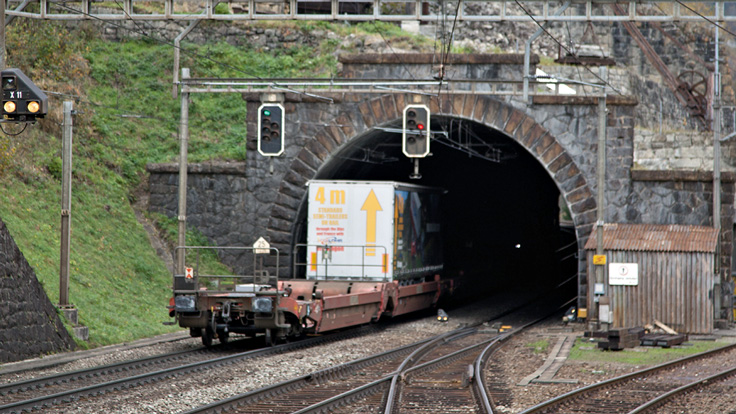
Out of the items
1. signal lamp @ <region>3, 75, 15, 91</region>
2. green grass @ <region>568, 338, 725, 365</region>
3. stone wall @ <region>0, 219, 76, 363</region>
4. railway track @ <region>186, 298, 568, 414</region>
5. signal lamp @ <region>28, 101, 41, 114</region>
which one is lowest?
green grass @ <region>568, 338, 725, 365</region>

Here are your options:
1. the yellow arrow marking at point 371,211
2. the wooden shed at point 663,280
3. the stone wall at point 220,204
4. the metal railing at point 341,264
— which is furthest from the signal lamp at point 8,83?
the wooden shed at point 663,280

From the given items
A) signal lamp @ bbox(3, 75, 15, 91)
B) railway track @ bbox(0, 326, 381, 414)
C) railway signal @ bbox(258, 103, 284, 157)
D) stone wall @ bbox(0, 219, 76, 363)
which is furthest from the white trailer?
signal lamp @ bbox(3, 75, 15, 91)

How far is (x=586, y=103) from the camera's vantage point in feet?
85.3

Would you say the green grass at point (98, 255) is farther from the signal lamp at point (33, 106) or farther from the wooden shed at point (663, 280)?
the wooden shed at point (663, 280)

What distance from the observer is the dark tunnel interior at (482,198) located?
3036cm

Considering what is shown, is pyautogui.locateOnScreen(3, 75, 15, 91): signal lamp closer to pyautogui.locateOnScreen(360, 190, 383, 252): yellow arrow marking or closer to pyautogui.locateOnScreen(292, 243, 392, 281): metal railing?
pyautogui.locateOnScreen(292, 243, 392, 281): metal railing

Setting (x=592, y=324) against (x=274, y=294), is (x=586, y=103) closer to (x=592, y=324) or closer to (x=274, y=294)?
(x=592, y=324)

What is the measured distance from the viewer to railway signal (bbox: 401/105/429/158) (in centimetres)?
2130

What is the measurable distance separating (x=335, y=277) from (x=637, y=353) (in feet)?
25.8

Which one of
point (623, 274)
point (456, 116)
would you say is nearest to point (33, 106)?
point (456, 116)

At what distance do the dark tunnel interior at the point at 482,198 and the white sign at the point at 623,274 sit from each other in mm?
5461

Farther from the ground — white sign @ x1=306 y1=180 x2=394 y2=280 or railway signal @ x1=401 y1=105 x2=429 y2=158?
railway signal @ x1=401 y1=105 x2=429 y2=158

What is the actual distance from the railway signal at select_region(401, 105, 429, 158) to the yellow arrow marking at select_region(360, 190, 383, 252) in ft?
8.63

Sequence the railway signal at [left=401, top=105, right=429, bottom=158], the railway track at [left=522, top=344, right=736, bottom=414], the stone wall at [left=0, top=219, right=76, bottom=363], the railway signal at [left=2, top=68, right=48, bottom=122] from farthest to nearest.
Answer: the railway signal at [left=401, top=105, right=429, bottom=158], the stone wall at [left=0, top=219, right=76, bottom=363], the railway signal at [left=2, top=68, right=48, bottom=122], the railway track at [left=522, top=344, right=736, bottom=414]
